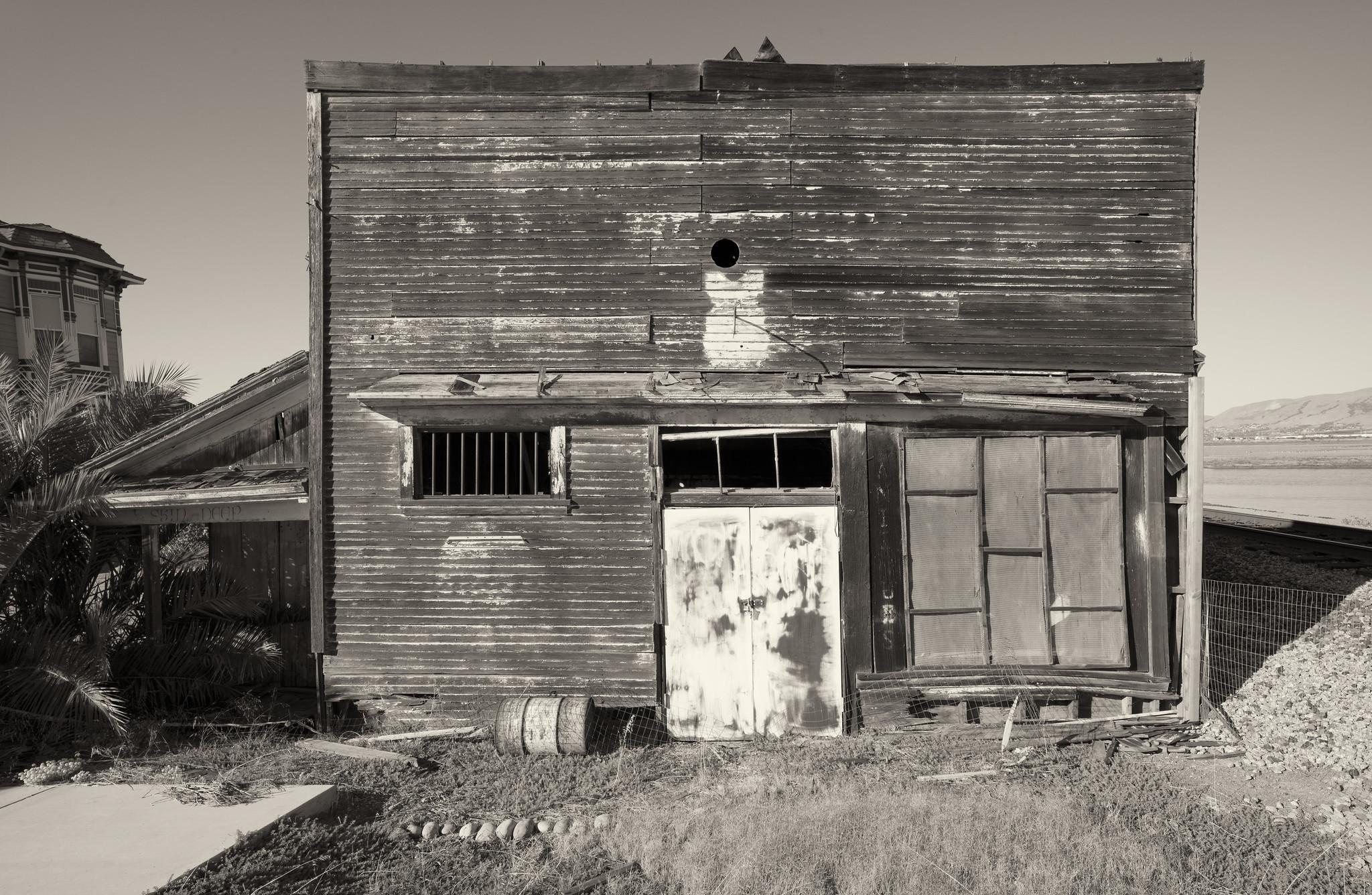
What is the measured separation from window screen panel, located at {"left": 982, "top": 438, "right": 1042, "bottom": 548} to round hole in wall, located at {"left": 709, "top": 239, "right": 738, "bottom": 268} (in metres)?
3.46

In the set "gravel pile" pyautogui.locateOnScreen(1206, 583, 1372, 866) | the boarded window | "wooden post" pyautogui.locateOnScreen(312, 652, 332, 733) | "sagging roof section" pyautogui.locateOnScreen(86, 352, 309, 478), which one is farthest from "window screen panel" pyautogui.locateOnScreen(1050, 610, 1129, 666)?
"sagging roof section" pyautogui.locateOnScreen(86, 352, 309, 478)

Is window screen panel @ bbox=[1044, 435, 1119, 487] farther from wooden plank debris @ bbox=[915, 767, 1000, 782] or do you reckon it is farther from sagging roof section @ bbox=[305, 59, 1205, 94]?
sagging roof section @ bbox=[305, 59, 1205, 94]

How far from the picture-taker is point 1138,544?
8664 millimetres

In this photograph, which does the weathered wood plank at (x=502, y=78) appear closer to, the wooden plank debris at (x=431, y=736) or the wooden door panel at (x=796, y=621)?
the wooden door panel at (x=796, y=621)

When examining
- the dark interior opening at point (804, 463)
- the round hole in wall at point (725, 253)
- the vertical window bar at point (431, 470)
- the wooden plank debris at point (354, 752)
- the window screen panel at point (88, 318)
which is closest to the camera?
the wooden plank debris at point (354, 752)

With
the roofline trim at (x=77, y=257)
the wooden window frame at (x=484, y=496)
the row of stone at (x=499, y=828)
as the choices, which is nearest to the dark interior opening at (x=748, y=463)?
the wooden window frame at (x=484, y=496)

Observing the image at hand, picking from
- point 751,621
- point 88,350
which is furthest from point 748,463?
point 88,350

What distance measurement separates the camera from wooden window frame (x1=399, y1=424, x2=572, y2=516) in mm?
8742

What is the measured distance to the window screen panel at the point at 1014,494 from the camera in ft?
28.3

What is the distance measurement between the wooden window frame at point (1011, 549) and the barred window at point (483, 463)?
393 cm

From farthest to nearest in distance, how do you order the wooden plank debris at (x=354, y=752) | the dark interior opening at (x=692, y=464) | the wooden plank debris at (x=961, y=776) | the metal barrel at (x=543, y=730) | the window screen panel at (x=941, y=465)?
the dark interior opening at (x=692, y=464) → the window screen panel at (x=941, y=465) → the metal barrel at (x=543, y=730) → the wooden plank debris at (x=354, y=752) → the wooden plank debris at (x=961, y=776)

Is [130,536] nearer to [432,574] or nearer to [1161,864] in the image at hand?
[432,574]

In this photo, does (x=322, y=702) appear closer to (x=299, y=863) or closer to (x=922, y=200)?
(x=299, y=863)

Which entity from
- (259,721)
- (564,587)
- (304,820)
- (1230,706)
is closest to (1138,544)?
(1230,706)
